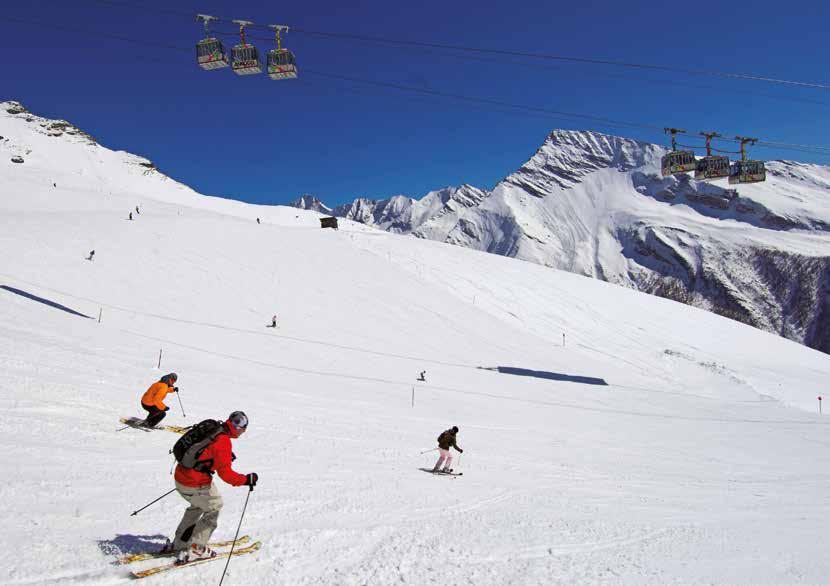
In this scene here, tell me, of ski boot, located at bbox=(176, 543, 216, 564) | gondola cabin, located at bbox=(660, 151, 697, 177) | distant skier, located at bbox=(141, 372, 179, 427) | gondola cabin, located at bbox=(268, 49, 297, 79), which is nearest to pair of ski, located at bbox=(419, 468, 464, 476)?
distant skier, located at bbox=(141, 372, 179, 427)

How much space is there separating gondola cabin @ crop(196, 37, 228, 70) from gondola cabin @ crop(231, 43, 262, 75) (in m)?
0.49

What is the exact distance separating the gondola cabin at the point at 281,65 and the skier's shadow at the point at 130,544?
18305mm

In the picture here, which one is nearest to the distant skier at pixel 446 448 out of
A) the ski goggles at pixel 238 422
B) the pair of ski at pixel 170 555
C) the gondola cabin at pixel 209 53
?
the pair of ski at pixel 170 555

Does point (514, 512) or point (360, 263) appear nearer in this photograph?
point (514, 512)

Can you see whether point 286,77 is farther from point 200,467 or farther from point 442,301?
point 442,301

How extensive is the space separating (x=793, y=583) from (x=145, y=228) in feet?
150

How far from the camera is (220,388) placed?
16.5 metres

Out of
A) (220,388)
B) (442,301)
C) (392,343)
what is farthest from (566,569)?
(442,301)

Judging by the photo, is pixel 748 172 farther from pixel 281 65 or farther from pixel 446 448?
pixel 446 448

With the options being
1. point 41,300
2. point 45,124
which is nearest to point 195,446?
point 41,300

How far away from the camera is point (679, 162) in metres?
28.3

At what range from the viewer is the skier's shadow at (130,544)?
599 cm

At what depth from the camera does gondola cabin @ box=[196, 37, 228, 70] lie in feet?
68.4

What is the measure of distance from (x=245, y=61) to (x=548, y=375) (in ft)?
74.8
